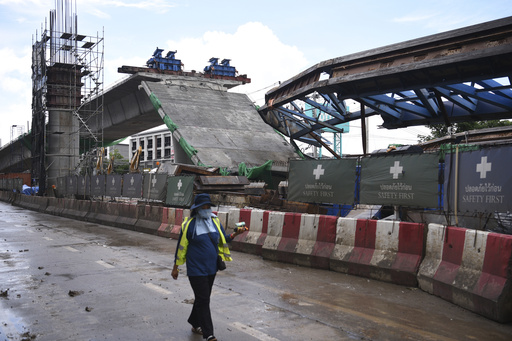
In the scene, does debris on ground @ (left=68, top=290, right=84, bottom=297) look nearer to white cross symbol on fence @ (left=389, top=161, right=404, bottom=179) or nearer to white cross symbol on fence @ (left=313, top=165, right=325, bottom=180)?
white cross symbol on fence @ (left=389, top=161, right=404, bottom=179)

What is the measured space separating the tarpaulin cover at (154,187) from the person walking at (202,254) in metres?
16.6

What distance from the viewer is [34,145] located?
161 feet

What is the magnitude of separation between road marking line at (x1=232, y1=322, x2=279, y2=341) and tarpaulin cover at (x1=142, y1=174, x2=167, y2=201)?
1646 centimetres

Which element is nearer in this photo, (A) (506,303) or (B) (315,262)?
(A) (506,303)

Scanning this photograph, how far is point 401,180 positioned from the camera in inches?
461

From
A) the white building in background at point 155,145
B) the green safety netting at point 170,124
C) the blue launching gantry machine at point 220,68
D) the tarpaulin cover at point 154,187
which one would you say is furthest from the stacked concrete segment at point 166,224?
the white building in background at point 155,145

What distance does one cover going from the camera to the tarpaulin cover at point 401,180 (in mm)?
11148

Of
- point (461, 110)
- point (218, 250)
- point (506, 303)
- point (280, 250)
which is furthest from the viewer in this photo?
point (461, 110)

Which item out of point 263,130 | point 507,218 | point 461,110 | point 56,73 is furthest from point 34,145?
point 507,218

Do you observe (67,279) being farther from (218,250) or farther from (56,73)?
(56,73)

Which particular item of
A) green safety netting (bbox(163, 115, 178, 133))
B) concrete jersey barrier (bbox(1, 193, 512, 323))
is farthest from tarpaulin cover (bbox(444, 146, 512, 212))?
green safety netting (bbox(163, 115, 178, 133))

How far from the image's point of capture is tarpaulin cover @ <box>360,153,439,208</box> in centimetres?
1115

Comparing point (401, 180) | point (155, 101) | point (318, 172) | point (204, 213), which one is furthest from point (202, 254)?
point (155, 101)

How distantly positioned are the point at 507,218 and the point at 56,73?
43.5 meters
